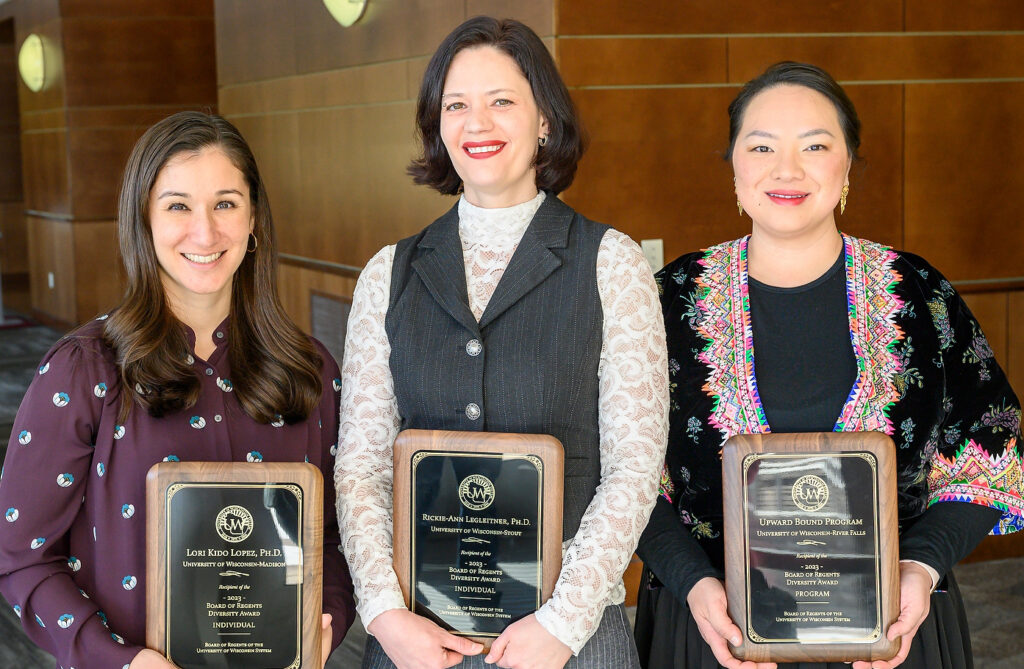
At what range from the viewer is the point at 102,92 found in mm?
10086

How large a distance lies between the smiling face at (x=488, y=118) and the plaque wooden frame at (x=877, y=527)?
0.61 meters

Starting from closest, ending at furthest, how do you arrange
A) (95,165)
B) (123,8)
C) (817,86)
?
(817,86)
(123,8)
(95,165)

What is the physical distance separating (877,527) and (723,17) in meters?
2.61

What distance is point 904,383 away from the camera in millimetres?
1919

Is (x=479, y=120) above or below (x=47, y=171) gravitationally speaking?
below

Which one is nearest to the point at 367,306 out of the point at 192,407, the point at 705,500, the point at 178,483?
the point at 192,407

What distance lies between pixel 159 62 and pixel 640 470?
938 cm

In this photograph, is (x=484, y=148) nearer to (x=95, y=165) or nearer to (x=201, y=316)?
(x=201, y=316)

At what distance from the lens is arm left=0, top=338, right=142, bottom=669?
1679mm

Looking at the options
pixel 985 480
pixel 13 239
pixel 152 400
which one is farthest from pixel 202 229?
pixel 13 239

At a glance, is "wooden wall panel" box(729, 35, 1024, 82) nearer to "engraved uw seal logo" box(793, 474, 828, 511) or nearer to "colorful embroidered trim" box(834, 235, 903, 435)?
"colorful embroidered trim" box(834, 235, 903, 435)

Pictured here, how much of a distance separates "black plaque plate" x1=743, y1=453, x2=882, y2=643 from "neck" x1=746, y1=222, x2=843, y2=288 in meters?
0.41

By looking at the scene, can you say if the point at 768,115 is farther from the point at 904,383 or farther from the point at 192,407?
the point at 192,407

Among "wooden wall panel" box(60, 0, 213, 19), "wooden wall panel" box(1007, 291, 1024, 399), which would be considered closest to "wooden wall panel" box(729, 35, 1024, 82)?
"wooden wall panel" box(1007, 291, 1024, 399)
